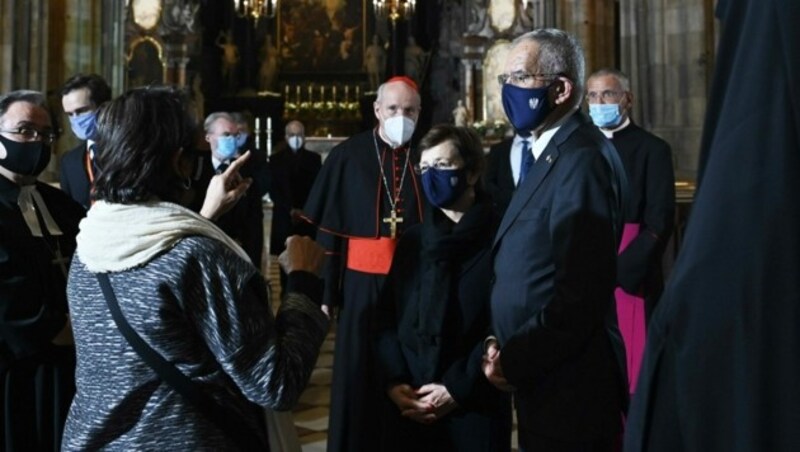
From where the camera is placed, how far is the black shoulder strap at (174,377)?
1977mm

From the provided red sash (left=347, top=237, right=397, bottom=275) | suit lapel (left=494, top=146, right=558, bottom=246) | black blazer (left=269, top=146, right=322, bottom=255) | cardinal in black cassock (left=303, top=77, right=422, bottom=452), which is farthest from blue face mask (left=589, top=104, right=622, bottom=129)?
black blazer (left=269, top=146, right=322, bottom=255)

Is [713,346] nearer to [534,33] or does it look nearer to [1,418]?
[534,33]

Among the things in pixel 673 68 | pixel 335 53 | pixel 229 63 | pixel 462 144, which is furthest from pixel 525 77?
pixel 335 53

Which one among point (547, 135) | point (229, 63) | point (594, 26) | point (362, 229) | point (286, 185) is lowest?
point (362, 229)

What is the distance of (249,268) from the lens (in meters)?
2.03

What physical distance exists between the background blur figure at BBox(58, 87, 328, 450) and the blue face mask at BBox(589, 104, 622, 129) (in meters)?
3.30

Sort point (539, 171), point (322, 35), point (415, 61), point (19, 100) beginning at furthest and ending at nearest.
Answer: point (322, 35), point (415, 61), point (19, 100), point (539, 171)

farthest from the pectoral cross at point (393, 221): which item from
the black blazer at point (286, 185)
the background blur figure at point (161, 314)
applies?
the black blazer at point (286, 185)

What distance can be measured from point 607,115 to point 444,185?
86.8 inches

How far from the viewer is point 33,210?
338 cm

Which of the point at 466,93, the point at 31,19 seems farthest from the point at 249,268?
the point at 466,93

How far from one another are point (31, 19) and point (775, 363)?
10027mm

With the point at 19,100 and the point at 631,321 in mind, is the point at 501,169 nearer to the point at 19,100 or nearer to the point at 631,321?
the point at 631,321

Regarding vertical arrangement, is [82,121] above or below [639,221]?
above
